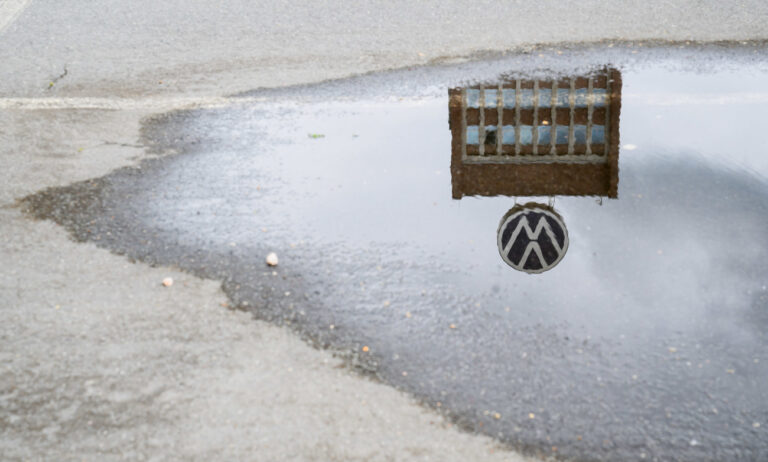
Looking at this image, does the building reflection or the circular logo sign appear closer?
the circular logo sign

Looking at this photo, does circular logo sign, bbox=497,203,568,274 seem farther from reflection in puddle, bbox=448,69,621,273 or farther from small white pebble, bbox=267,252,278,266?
small white pebble, bbox=267,252,278,266

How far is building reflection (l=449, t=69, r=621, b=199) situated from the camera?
5.80 meters

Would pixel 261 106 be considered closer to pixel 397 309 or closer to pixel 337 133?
pixel 337 133

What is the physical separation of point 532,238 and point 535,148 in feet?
4.91

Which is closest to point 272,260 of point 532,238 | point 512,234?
point 512,234

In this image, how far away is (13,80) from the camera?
813 cm

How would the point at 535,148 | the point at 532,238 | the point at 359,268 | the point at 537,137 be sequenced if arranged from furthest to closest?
the point at 537,137
the point at 535,148
the point at 532,238
the point at 359,268

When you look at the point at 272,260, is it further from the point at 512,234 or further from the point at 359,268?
the point at 512,234

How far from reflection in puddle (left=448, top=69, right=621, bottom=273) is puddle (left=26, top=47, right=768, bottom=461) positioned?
0.08 feet

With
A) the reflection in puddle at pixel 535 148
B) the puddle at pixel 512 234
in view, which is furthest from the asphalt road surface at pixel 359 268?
the reflection in puddle at pixel 535 148

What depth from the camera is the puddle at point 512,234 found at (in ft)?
12.1

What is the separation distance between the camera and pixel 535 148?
20.8 ft

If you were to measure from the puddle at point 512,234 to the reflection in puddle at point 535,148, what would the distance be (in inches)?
0.9

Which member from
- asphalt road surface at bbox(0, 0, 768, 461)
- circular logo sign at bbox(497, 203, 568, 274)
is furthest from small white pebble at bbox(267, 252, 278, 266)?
circular logo sign at bbox(497, 203, 568, 274)
